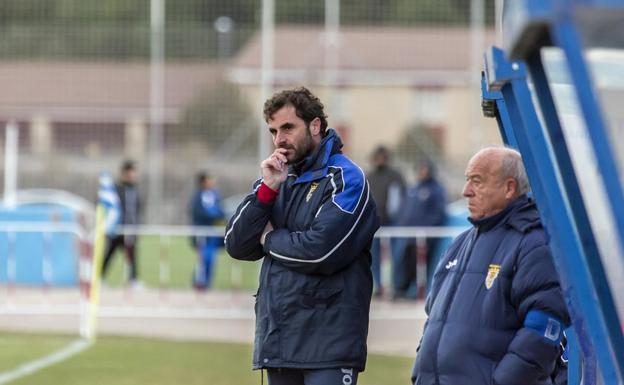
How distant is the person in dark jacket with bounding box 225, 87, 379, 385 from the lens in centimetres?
542

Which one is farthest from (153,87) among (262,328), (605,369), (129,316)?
(605,369)

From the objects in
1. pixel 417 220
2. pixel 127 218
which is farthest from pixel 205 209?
pixel 417 220

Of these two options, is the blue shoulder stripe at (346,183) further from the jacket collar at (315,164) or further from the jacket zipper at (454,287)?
the jacket zipper at (454,287)

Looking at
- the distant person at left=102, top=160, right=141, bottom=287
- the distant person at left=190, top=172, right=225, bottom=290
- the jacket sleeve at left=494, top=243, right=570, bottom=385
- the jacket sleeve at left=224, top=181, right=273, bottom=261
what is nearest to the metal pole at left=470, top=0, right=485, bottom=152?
the distant person at left=190, top=172, right=225, bottom=290

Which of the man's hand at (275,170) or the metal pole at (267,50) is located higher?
the metal pole at (267,50)

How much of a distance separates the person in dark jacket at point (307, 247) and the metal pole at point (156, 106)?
1817 centimetres

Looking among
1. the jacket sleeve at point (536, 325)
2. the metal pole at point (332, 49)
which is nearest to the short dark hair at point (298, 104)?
the jacket sleeve at point (536, 325)

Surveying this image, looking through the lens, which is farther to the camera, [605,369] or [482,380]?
[482,380]

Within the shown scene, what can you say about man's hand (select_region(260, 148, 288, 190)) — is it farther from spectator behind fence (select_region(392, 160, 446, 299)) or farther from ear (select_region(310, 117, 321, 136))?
spectator behind fence (select_region(392, 160, 446, 299))

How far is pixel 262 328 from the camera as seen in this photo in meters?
5.50

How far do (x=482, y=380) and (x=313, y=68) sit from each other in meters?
19.3

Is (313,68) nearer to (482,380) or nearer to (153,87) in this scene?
(153,87)

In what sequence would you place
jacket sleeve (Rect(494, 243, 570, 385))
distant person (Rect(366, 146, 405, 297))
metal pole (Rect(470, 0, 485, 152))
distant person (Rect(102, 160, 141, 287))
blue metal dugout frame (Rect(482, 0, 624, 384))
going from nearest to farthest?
blue metal dugout frame (Rect(482, 0, 624, 384)) < jacket sleeve (Rect(494, 243, 570, 385)) < distant person (Rect(366, 146, 405, 297)) < distant person (Rect(102, 160, 141, 287)) < metal pole (Rect(470, 0, 485, 152))

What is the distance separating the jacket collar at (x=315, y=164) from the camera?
5.59m
